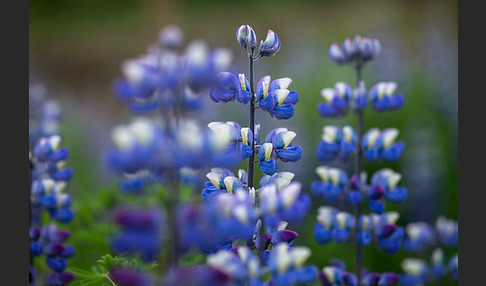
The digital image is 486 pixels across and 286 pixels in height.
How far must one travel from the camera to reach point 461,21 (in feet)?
3.36

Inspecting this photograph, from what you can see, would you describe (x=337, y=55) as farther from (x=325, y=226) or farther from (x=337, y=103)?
(x=325, y=226)

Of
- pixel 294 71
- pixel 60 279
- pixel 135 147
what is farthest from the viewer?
pixel 294 71

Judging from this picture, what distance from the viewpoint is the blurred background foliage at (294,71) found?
1.57 metres

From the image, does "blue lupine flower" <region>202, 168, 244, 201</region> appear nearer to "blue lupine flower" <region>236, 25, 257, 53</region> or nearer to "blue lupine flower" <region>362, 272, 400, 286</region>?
"blue lupine flower" <region>236, 25, 257, 53</region>

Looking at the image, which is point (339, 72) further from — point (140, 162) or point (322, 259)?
point (140, 162)

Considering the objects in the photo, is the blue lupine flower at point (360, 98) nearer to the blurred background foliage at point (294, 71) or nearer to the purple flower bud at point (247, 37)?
the purple flower bud at point (247, 37)

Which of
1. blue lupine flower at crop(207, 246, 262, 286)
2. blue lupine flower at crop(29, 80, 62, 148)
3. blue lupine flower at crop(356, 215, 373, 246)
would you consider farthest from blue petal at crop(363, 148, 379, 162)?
blue lupine flower at crop(29, 80, 62, 148)

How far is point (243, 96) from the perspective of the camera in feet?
2.27

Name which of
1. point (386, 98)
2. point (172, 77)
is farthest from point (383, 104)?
point (172, 77)

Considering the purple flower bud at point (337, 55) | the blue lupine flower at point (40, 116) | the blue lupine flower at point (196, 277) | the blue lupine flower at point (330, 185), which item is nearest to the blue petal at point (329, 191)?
the blue lupine flower at point (330, 185)

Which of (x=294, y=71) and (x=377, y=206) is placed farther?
(x=294, y=71)

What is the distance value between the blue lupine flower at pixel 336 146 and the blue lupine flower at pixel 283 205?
0.32 metres

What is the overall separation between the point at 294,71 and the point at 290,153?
80.4 inches

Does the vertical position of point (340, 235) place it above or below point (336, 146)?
below
